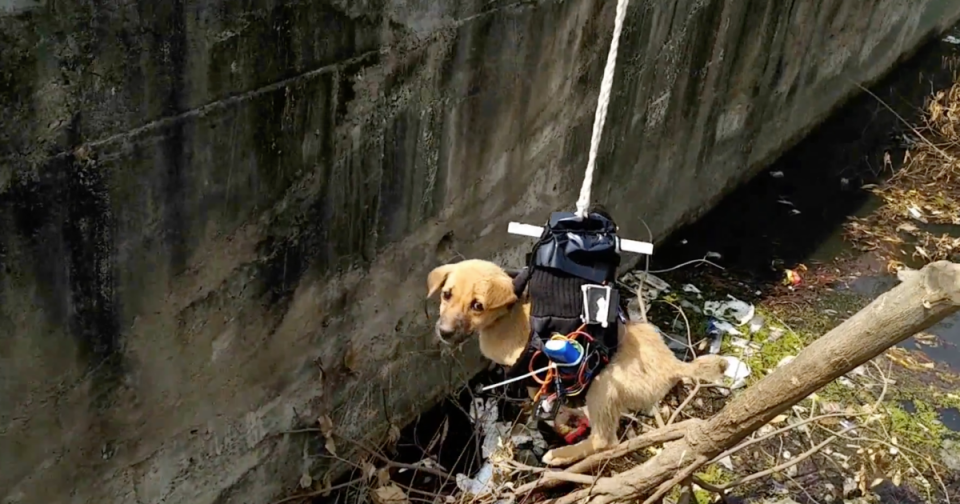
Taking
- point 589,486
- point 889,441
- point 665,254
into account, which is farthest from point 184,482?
point 665,254

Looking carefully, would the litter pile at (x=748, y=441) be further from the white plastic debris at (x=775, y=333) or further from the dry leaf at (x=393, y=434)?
the dry leaf at (x=393, y=434)

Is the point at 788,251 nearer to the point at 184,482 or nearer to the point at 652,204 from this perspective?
the point at 652,204

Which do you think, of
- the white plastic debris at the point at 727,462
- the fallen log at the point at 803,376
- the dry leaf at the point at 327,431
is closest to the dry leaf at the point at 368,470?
the dry leaf at the point at 327,431

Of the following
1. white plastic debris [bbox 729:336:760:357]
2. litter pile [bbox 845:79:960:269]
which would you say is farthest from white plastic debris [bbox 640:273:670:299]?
litter pile [bbox 845:79:960:269]

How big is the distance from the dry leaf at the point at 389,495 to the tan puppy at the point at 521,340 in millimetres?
1092

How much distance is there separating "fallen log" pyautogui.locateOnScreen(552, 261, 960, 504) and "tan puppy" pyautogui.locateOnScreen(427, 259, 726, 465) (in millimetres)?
205

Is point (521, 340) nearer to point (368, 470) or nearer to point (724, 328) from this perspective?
point (368, 470)

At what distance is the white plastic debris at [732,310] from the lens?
590 cm

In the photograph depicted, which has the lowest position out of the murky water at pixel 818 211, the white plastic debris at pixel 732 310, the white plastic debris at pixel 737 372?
the white plastic debris at pixel 737 372

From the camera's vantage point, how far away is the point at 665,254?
260 inches

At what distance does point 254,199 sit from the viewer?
3.15 m

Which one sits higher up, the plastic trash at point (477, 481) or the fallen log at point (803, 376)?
the fallen log at point (803, 376)

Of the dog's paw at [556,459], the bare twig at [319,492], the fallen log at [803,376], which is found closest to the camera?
the fallen log at [803,376]

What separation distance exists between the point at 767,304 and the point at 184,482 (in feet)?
14.0
